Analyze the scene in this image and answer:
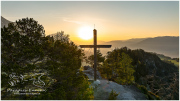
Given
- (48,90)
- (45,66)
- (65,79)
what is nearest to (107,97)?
(65,79)

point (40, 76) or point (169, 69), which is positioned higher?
point (40, 76)

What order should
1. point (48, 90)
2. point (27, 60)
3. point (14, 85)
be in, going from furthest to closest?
point (48, 90) → point (27, 60) → point (14, 85)

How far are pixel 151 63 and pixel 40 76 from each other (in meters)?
40.4

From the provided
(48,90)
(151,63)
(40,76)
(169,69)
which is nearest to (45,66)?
(40,76)

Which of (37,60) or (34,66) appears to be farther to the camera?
(37,60)

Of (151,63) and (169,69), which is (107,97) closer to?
(151,63)

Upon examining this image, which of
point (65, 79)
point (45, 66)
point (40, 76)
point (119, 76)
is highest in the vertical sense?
point (45, 66)

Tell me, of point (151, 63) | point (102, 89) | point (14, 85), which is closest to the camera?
point (14, 85)

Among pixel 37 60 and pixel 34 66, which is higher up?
pixel 37 60

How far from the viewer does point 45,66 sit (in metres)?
7.48

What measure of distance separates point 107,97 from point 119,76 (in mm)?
7163

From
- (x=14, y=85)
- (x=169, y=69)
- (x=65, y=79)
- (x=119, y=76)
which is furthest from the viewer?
(x=169, y=69)

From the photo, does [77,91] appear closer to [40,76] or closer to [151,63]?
[40,76]

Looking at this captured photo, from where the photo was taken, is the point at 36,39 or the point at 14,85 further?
the point at 36,39
